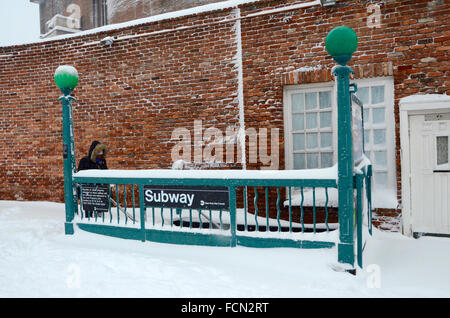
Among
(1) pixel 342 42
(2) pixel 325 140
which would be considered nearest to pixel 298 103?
(2) pixel 325 140

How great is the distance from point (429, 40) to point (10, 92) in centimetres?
859

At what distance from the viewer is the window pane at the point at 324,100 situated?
589cm

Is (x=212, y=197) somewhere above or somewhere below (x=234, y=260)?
above

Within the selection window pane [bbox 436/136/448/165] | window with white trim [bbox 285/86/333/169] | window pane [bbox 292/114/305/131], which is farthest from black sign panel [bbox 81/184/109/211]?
window pane [bbox 436/136/448/165]

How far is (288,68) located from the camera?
5.97 metres

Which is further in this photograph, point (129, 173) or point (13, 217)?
point (13, 217)

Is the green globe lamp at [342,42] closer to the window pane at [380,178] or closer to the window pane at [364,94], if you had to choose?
the window pane at [364,94]

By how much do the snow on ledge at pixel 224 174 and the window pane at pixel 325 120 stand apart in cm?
231

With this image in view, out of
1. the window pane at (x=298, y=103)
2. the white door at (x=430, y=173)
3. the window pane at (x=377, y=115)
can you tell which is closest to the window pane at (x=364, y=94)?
the window pane at (x=377, y=115)

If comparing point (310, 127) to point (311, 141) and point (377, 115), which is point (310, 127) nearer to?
point (311, 141)

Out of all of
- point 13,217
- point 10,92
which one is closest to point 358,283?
point 13,217

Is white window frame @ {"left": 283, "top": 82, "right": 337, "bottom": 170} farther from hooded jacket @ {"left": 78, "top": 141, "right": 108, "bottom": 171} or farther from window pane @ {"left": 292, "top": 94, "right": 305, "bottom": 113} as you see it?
hooded jacket @ {"left": 78, "top": 141, "right": 108, "bottom": 171}
